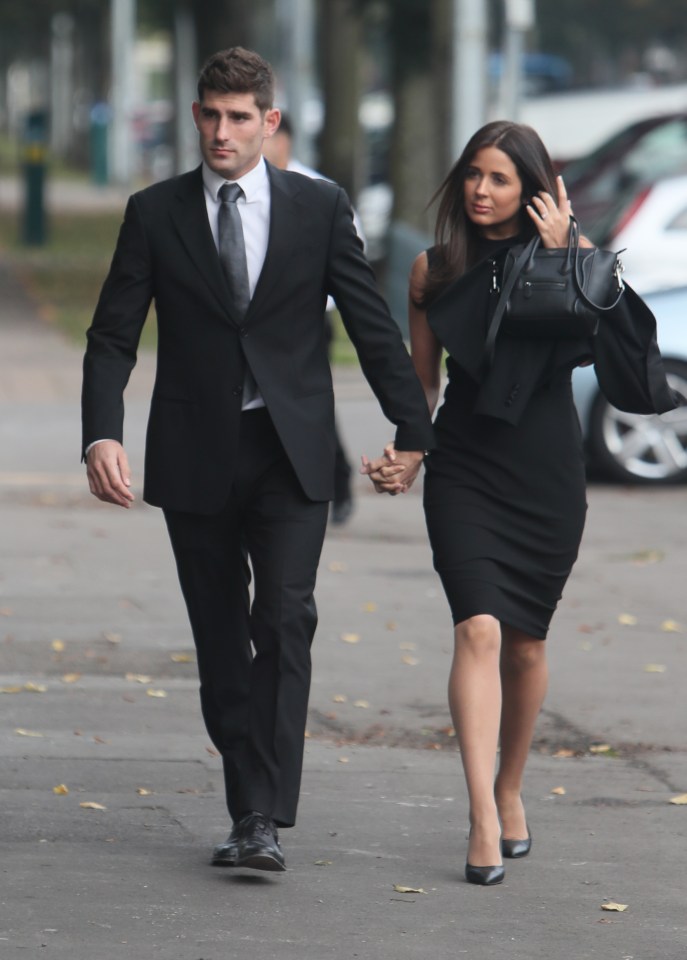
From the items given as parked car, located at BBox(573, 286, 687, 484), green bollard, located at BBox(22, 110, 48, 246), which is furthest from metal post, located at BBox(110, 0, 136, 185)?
parked car, located at BBox(573, 286, 687, 484)

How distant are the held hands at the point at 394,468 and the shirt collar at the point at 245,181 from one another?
2.22 feet

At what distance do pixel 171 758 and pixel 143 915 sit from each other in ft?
5.09

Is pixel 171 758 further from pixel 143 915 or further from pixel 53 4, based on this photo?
pixel 53 4

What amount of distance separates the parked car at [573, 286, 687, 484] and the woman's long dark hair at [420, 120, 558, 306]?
6.76 metres

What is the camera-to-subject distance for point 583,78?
3204 inches

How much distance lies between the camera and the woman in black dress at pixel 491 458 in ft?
16.4

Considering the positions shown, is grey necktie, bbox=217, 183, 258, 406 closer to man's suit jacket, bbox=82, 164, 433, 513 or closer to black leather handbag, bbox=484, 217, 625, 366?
man's suit jacket, bbox=82, 164, 433, 513

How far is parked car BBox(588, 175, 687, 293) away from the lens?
1391 cm

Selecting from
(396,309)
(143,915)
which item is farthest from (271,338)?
(396,309)

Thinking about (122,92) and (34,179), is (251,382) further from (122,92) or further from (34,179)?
(122,92)

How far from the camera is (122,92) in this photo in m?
50.9

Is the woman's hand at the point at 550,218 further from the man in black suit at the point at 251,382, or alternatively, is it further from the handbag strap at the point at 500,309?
the man in black suit at the point at 251,382

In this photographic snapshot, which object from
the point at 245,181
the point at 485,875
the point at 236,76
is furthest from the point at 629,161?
the point at 485,875

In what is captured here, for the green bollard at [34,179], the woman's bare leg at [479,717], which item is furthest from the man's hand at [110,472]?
the green bollard at [34,179]
